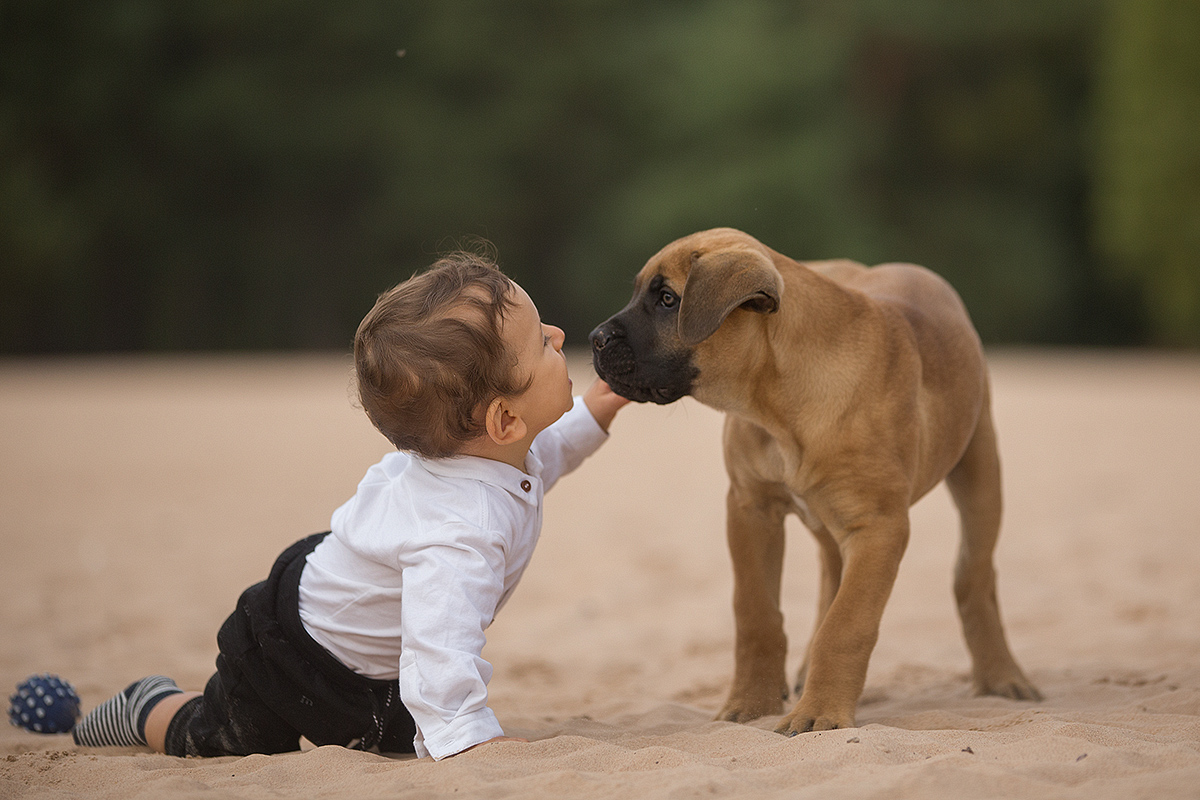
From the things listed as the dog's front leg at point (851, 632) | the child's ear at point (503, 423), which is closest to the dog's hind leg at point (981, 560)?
the dog's front leg at point (851, 632)

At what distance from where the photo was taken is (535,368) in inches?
135

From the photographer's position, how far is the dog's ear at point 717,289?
357cm

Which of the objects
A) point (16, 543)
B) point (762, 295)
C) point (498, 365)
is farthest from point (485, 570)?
point (16, 543)

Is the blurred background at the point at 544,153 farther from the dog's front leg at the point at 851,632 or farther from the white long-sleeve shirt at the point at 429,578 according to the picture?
the white long-sleeve shirt at the point at 429,578

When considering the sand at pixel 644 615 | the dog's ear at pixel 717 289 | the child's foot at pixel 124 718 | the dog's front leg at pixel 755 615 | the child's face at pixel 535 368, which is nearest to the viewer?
the sand at pixel 644 615

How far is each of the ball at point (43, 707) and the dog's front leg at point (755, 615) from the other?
2.21 metres

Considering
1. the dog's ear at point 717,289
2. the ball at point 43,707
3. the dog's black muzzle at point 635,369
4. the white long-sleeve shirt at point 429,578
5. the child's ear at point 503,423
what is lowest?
the ball at point 43,707

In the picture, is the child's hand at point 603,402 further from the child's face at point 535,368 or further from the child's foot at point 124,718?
the child's foot at point 124,718

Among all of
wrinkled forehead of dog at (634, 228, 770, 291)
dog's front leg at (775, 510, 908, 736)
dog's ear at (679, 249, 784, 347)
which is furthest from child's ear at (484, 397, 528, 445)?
dog's front leg at (775, 510, 908, 736)

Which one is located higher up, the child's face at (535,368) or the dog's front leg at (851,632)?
the child's face at (535,368)

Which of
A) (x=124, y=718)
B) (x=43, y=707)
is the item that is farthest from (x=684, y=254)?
(x=43, y=707)

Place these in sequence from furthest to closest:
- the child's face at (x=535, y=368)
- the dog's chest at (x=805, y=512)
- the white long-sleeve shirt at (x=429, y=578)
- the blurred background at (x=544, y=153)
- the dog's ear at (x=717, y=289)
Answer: the blurred background at (x=544, y=153), the dog's chest at (x=805, y=512), the dog's ear at (x=717, y=289), the child's face at (x=535, y=368), the white long-sleeve shirt at (x=429, y=578)

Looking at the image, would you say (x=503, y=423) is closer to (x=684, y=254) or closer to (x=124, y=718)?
(x=684, y=254)

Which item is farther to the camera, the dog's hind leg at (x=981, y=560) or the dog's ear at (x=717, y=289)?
the dog's hind leg at (x=981, y=560)
